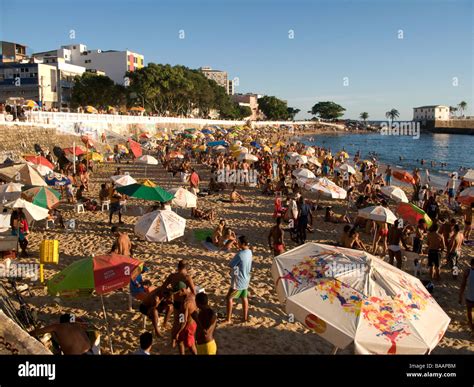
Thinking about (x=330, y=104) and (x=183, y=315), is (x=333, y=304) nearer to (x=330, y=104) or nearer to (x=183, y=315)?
(x=183, y=315)

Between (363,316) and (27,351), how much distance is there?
123 inches

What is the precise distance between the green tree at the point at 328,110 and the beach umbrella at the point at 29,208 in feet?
519

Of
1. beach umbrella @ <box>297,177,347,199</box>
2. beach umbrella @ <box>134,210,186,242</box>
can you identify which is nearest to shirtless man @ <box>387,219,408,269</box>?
beach umbrella @ <box>297,177,347,199</box>

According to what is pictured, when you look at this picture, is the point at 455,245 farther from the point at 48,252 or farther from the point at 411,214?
the point at 48,252

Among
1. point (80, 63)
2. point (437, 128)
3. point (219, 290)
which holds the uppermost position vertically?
point (80, 63)

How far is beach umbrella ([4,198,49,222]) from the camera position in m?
8.38

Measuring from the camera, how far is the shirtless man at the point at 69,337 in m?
4.21

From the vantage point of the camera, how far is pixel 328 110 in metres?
158

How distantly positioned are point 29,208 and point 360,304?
7529mm

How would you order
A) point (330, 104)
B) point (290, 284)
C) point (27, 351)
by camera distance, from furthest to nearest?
point (330, 104), point (290, 284), point (27, 351)

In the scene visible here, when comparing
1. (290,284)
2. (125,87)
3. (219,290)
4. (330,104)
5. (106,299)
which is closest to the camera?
(290,284)

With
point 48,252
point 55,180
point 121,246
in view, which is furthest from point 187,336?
point 55,180

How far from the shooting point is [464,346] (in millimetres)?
5887
